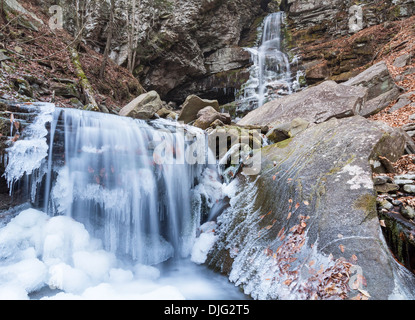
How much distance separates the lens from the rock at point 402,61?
8.79 metres

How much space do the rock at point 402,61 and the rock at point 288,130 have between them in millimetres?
6715

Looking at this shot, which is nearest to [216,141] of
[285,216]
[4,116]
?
[285,216]

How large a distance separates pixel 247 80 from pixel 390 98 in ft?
31.5

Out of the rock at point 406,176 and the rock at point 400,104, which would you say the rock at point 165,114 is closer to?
the rock at point 400,104

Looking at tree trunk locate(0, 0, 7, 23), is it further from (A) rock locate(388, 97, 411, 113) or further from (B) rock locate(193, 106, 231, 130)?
(A) rock locate(388, 97, 411, 113)

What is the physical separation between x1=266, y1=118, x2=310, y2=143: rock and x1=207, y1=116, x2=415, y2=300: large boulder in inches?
39.4

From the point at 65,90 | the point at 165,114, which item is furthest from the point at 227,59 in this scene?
the point at 65,90

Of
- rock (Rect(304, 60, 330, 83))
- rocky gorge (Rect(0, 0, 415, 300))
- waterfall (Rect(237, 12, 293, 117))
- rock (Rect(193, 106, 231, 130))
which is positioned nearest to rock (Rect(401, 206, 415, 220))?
rocky gorge (Rect(0, 0, 415, 300))

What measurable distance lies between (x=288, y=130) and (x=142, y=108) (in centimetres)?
478

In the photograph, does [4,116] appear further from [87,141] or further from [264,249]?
[264,249]

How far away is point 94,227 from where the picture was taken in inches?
162

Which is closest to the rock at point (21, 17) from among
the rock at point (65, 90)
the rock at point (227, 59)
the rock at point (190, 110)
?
the rock at point (65, 90)

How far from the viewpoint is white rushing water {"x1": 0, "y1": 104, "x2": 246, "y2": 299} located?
10.6 ft

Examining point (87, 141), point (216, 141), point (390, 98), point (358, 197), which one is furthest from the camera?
point (390, 98)
